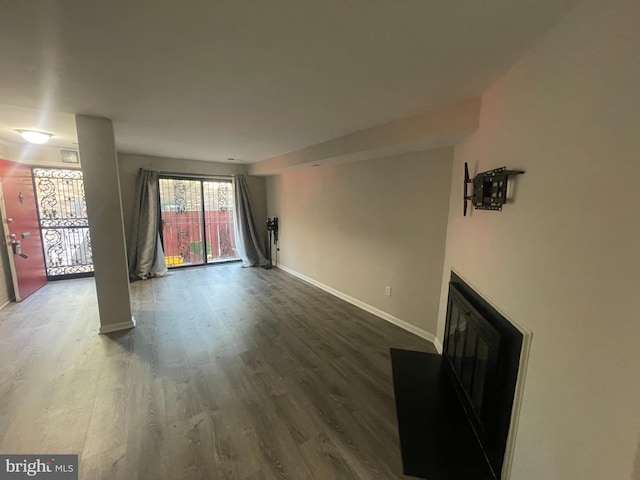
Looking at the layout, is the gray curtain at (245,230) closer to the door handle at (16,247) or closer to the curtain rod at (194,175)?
the curtain rod at (194,175)

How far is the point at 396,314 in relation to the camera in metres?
3.28

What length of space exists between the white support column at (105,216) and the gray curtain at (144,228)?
2357 millimetres

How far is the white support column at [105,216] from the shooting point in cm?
262

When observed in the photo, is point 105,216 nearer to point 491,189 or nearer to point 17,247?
point 17,247

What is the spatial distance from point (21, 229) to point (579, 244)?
629 cm

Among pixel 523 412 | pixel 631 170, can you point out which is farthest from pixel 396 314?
pixel 631 170

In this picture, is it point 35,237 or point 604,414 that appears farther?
point 35,237

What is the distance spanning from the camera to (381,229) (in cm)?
338

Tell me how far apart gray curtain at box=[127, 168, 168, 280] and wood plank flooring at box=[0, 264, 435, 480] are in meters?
1.44

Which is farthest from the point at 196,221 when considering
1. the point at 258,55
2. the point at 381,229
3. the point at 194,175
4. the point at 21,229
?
the point at 258,55

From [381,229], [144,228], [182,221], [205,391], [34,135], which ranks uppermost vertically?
[34,135]

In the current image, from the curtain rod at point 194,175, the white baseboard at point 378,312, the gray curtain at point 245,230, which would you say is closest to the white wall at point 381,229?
the white baseboard at point 378,312

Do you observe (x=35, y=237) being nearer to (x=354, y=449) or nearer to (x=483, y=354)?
(x=354, y=449)

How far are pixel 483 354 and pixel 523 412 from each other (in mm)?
390
